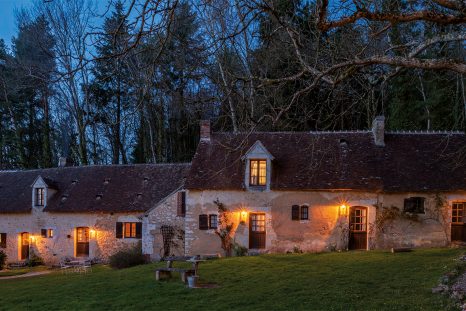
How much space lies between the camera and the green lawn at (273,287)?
444 inches

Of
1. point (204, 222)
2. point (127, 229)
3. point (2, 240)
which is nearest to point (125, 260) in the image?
point (127, 229)

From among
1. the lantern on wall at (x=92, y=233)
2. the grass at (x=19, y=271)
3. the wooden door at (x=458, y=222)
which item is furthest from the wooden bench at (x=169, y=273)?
the wooden door at (x=458, y=222)

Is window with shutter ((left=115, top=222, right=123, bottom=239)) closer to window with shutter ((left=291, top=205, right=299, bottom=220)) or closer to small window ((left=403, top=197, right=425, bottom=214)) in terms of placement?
window with shutter ((left=291, top=205, right=299, bottom=220))

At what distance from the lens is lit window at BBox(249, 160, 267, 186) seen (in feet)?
73.8

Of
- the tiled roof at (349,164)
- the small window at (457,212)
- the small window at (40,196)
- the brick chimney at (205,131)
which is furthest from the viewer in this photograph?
the small window at (40,196)

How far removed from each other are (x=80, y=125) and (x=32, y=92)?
9.33 meters

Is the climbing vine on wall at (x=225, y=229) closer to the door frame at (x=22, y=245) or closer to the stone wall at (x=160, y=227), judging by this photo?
the stone wall at (x=160, y=227)

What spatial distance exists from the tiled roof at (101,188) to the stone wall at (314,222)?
15.2 ft

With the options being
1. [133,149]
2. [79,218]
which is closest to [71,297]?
[79,218]

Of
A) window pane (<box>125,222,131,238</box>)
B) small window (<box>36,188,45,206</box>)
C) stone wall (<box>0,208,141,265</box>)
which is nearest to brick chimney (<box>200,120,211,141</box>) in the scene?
stone wall (<box>0,208,141,265</box>)

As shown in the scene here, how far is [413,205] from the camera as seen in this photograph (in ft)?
70.5

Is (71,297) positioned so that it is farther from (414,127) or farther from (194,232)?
(414,127)

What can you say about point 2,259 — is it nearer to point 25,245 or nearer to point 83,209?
point 25,245

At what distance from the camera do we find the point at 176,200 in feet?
79.8
